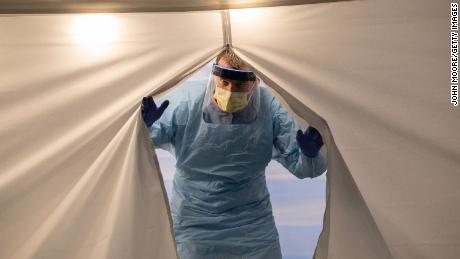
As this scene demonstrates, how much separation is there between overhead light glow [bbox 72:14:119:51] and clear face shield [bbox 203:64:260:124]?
0.44 m

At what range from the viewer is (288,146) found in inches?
80.9

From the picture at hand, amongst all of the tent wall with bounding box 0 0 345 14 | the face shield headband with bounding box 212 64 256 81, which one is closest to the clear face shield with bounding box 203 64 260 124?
the face shield headband with bounding box 212 64 256 81

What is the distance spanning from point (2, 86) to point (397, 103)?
1.18m

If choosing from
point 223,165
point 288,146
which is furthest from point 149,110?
point 288,146

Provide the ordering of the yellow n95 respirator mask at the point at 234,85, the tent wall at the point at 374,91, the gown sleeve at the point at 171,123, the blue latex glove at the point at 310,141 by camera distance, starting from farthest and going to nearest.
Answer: the gown sleeve at the point at 171,123
the yellow n95 respirator mask at the point at 234,85
the blue latex glove at the point at 310,141
the tent wall at the point at 374,91

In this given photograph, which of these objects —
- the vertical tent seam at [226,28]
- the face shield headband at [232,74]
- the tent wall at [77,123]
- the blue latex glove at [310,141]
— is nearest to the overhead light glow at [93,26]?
the tent wall at [77,123]

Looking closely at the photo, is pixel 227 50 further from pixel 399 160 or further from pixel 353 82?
pixel 399 160

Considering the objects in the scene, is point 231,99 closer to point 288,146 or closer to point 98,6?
point 288,146

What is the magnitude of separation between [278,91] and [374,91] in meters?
0.28

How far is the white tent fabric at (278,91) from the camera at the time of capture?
1.56 m

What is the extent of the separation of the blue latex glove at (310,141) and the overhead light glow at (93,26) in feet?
2.28

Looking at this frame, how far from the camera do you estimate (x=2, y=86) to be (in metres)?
1.59

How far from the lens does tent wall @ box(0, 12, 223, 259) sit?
1571mm

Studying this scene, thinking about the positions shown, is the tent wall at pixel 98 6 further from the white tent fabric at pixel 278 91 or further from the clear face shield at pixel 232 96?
the clear face shield at pixel 232 96
